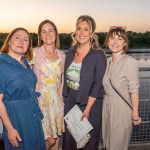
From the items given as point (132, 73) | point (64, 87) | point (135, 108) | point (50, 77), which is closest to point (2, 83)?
point (50, 77)

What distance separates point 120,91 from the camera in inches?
155

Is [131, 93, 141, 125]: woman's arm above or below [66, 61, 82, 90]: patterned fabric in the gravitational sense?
below

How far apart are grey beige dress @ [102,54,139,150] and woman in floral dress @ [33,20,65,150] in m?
0.76

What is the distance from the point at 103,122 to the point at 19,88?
1.34 meters

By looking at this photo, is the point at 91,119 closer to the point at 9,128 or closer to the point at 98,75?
the point at 98,75

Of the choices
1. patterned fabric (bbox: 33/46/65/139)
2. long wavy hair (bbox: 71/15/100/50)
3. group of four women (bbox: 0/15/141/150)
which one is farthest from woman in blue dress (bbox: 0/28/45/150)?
long wavy hair (bbox: 71/15/100/50)

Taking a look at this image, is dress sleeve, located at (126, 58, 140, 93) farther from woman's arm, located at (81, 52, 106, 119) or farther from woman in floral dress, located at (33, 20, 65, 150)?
woman in floral dress, located at (33, 20, 65, 150)

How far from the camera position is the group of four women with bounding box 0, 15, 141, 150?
369 centimetres

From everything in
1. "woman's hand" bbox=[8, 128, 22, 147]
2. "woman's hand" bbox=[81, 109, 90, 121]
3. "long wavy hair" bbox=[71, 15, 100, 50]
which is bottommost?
"woman's hand" bbox=[8, 128, 22, 147]

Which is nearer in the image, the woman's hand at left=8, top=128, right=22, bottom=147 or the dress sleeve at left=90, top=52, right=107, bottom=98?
the woman's hand at left=8, top=128, right=22, bottom=147

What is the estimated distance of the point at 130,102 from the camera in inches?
158

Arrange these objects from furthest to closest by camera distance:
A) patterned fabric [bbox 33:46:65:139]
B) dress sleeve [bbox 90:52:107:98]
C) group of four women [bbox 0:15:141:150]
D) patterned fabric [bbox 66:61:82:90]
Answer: patterned fabric [bbox 33:46:65:139] → patterned fabric [bbox 66:61:82:90] → dress sleeve [bbox 90:52:107:98] → group of four women [bbox 0:15:141:150]

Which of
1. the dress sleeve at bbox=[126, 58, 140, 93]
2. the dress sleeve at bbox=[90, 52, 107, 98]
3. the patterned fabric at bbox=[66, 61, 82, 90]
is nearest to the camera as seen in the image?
the dress sleeve at bbox=[126, 58, 140, 93]

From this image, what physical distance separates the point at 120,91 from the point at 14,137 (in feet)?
4.70
